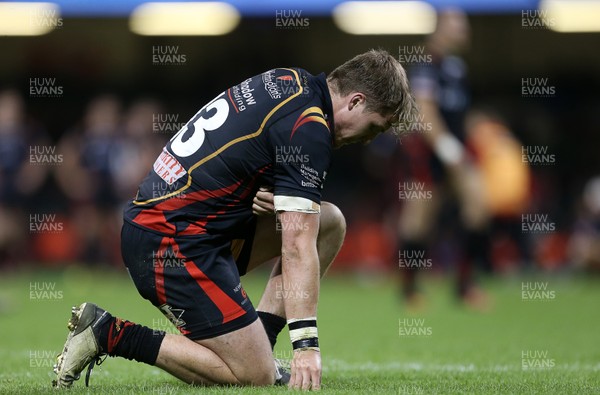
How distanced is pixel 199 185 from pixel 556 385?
1994 millimetres

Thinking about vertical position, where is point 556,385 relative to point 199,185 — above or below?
below

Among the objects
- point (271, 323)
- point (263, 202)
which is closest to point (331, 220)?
point (263, 202)

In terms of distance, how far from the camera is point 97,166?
15.7 metres

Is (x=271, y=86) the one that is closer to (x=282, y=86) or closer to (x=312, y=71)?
(x=282, y=86)

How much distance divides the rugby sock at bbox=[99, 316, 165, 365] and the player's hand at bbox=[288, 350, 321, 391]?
2.24 feet

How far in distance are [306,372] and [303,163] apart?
929mm

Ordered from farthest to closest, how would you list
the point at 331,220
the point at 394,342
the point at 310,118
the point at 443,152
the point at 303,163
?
the point at 443,152, the point at 394,342, the point at 331,220, the point at 310,118, the point at 303,163

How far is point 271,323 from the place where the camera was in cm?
524

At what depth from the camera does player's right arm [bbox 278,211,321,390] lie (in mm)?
4516

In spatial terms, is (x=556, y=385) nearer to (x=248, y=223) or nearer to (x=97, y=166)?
(x=248, y=223)

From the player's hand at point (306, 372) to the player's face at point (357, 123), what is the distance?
1.04m

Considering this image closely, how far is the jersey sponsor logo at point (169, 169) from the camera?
4.87 meters

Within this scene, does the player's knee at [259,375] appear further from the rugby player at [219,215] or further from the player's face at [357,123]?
the player's face at [357,123]

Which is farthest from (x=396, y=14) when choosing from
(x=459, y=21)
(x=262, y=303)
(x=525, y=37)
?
(x=262, y=303)
